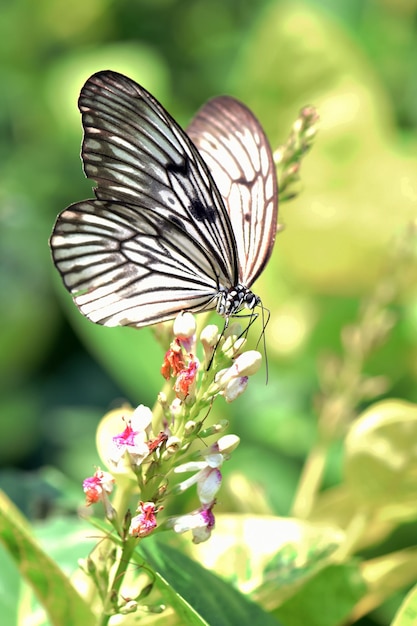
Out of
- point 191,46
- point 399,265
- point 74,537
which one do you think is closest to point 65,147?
point 191,46

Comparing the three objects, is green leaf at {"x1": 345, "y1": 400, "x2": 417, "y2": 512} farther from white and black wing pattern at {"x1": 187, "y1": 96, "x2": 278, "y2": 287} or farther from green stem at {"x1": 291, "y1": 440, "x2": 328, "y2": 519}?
white and black wing pattern at {"x1": 187, "y1": 96, "x2": 278, "y2": 287}

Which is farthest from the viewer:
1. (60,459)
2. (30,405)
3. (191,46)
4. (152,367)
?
(191,46)

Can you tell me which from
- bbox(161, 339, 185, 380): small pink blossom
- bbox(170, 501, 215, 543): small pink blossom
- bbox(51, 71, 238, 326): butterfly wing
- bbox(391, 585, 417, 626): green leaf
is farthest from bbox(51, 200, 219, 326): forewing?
bbox(391, 585, 417, 626): green leaf

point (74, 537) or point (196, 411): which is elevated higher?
point (196, 411)

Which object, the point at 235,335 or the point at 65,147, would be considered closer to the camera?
the point at 235,335

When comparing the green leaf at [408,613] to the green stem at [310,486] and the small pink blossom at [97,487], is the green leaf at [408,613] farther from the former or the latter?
the green stem at [310,486]

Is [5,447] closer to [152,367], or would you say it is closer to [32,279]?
[32,279]
